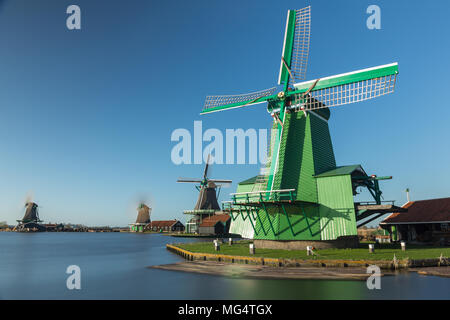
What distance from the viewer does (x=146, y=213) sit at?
121625mm

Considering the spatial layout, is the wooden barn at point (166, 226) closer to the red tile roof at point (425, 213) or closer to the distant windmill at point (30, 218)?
the distant windmill at point (30, 218)

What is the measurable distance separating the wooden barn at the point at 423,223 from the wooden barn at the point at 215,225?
145ft

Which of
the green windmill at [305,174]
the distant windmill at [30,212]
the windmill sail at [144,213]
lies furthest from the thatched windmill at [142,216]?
the green windmill at [305,174]

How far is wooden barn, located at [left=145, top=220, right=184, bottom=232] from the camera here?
103625mm

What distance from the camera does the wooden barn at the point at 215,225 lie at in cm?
7188

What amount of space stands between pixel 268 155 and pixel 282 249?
333 inches

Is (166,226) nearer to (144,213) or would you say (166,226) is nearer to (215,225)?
(144,213)

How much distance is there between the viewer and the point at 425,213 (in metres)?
30.3

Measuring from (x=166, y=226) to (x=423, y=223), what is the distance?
293ft

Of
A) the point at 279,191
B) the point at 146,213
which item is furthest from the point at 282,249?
the point at 146,213

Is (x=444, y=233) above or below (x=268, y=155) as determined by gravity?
below
